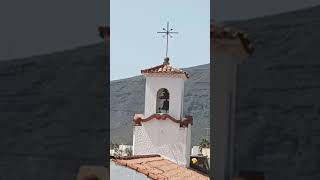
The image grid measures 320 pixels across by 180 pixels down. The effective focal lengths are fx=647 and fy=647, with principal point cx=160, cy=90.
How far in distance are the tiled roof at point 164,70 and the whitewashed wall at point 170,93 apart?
0.05 meters

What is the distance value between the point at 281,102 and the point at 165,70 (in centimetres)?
60

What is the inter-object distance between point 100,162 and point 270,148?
0.84 metres

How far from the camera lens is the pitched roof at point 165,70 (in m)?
3.18

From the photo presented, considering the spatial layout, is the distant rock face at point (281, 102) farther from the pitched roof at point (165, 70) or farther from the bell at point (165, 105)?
the bell at point (165, 105)

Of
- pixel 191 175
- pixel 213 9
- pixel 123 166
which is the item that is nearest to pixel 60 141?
pixel 123 166

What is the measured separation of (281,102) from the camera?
302 cm

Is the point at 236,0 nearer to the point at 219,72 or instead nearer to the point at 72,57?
the point at 219,72

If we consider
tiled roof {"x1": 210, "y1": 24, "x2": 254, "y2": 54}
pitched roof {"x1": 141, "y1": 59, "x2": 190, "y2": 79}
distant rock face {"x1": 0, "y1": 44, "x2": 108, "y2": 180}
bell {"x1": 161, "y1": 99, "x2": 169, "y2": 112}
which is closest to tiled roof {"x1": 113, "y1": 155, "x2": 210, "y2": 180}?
distant rock face {"x1": 0, "y1": 44, "x2": 108, "y2": 180}

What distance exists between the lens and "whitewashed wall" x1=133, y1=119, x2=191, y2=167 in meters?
3.22

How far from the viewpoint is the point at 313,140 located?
299 cm

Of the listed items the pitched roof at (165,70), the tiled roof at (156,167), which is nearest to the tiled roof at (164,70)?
the pitched roof at (165,70)

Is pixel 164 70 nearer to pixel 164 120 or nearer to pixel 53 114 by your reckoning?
pixel 164 120

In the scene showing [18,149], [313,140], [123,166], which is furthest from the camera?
[18,149]

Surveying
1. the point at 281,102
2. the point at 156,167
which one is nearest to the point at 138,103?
the point at 156,167
